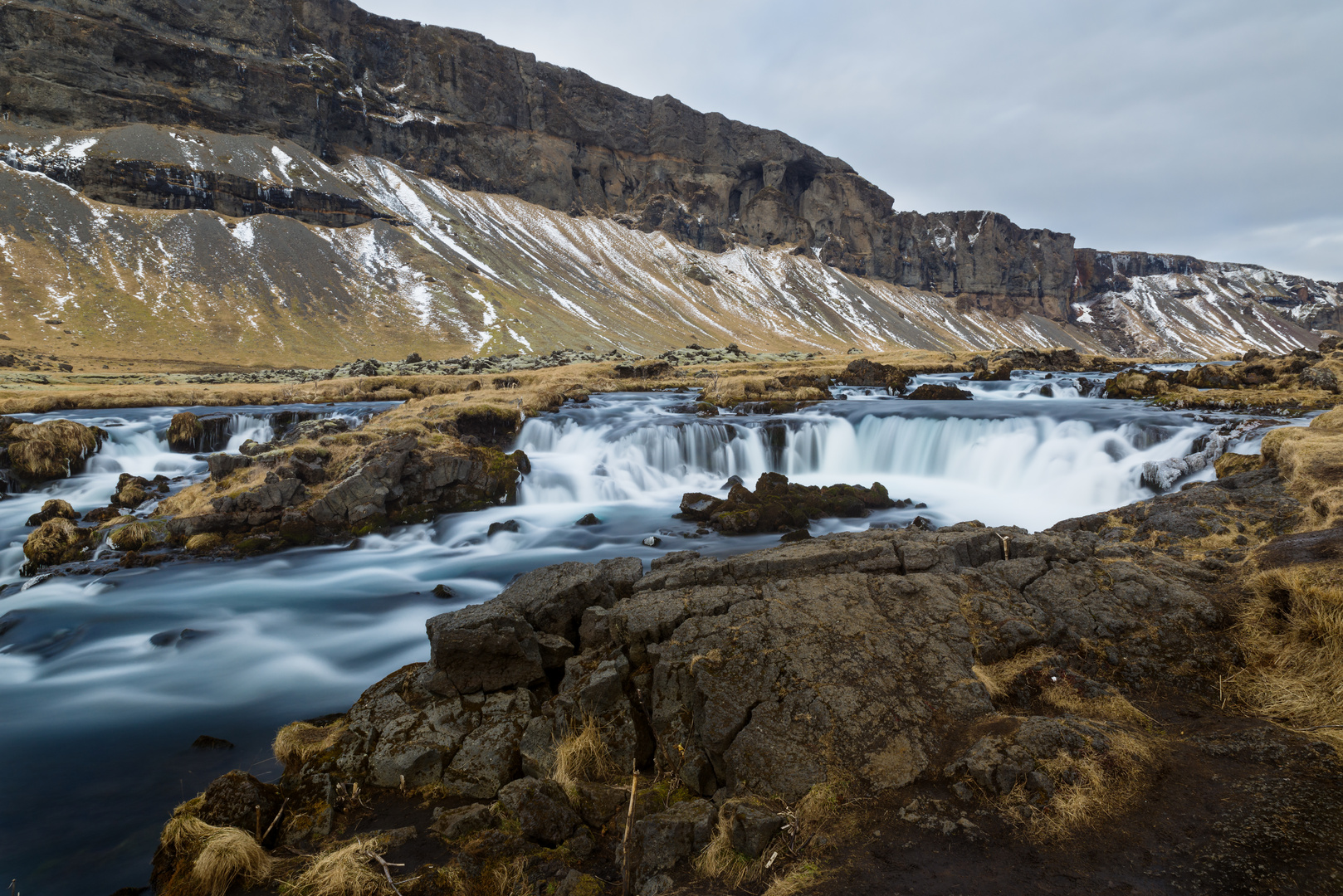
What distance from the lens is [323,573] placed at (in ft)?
50.5

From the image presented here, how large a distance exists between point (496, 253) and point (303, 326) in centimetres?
4695

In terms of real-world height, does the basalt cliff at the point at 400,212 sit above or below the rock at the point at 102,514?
above

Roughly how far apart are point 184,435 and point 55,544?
43.4 ft

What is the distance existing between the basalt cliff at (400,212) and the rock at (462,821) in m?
82.4

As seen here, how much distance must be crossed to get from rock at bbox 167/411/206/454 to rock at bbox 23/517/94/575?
39.2 feet

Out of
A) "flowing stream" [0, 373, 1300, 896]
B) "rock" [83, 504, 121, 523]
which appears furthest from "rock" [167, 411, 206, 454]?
"rock" [83, 504, 121, 523]

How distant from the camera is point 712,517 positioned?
1778 cm

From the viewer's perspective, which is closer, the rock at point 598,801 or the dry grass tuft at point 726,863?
the dry grass tuft at point 726,863

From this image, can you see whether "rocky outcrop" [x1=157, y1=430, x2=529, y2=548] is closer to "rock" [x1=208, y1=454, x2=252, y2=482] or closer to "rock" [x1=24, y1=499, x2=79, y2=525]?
"rock" [x1=208, y1=454, x2=252, y2=482]

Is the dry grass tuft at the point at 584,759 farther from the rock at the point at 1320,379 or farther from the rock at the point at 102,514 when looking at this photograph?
the rock at the point at 1320,379

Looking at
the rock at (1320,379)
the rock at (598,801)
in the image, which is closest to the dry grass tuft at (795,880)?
the rock at (598,801)

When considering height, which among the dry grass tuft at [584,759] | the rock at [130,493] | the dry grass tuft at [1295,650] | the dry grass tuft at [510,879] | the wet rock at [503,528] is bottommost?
the wet rock at [503,528]

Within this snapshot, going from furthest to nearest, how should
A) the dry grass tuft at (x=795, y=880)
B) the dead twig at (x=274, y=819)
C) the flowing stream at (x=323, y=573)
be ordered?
1. the flowing stream at (x=323, y=573)
2. the dead twig at (x=274, y=819)
3. the dry grass tuft at (x=795, y=880)

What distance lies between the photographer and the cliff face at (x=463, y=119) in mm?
104062
